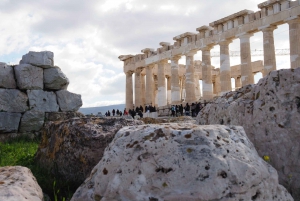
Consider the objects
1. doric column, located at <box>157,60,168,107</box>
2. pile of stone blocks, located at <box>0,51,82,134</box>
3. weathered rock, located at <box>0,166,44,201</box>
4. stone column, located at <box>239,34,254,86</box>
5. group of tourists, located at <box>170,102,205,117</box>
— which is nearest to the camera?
weathered rock, located at <box>0,166,44,201</box>

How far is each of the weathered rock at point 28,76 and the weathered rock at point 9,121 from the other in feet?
3.05

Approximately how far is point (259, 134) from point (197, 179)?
1434 mm

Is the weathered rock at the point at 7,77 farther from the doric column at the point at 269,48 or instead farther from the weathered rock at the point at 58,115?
the doric column at the point at 269,48

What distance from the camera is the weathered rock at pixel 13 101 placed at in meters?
9.84

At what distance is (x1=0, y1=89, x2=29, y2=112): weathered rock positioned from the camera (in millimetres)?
9841

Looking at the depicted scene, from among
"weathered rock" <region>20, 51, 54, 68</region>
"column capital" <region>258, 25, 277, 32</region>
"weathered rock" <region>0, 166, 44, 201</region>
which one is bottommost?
"weathered rock" <region>0, 166, 44, 201</region>

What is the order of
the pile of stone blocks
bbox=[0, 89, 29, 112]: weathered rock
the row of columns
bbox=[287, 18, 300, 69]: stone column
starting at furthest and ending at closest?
1. the row of columns
2. bbox=[287, 18, 300, 69]: stone column
3. the pile of stone blocks
4. bbox=[0, 89, 29, 112]: weathered rock

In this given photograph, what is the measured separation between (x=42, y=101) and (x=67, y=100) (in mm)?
856

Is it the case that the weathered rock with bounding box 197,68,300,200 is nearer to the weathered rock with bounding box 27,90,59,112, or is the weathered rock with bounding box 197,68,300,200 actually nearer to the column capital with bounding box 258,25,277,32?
the weathered rock with bounding box 27,90,59,112

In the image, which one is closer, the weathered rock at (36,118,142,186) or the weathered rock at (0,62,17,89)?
the weathered rock at (36,118,142,186)

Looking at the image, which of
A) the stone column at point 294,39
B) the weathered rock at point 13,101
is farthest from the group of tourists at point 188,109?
the weathered rock at point 13,101

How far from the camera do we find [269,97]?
3.39 meters

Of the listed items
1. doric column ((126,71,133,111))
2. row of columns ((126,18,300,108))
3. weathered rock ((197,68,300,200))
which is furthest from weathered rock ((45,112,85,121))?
doric column ((126,71,133,111))

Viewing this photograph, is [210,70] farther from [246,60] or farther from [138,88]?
[138,88]
